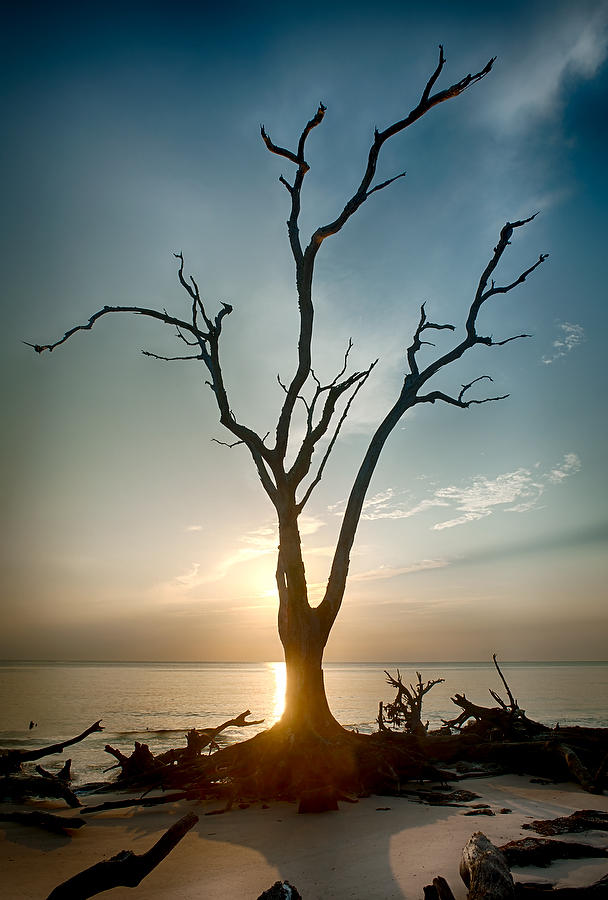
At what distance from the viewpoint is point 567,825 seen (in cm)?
518

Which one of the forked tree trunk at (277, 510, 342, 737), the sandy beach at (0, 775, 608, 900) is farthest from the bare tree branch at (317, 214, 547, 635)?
the sandy beach at (0, 775, 608, 900)

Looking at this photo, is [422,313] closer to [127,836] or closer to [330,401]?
[330,401]

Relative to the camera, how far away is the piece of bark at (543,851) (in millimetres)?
4020

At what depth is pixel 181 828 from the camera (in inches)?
116

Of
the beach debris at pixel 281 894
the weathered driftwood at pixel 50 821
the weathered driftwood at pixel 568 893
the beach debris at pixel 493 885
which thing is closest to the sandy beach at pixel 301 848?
the weathered driftwood at pixel 50 821

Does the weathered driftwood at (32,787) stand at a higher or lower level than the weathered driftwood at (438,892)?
lower

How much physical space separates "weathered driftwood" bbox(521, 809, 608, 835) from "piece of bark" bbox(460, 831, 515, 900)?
2.16 metres

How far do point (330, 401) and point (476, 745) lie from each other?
6754mm

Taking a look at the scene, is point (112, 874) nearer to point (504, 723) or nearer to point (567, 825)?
point (567, 825)

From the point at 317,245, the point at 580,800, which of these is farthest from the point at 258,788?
the point at 317,245

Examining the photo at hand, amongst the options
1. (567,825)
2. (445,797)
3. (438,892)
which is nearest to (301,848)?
(438,892)

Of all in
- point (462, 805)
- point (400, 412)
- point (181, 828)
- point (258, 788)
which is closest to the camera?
point (181, 828)

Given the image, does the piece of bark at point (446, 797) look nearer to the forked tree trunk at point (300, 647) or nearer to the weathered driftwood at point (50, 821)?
the forked tree trunk at point (300, 647)

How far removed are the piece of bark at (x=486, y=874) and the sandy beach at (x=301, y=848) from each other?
43 centimetres
